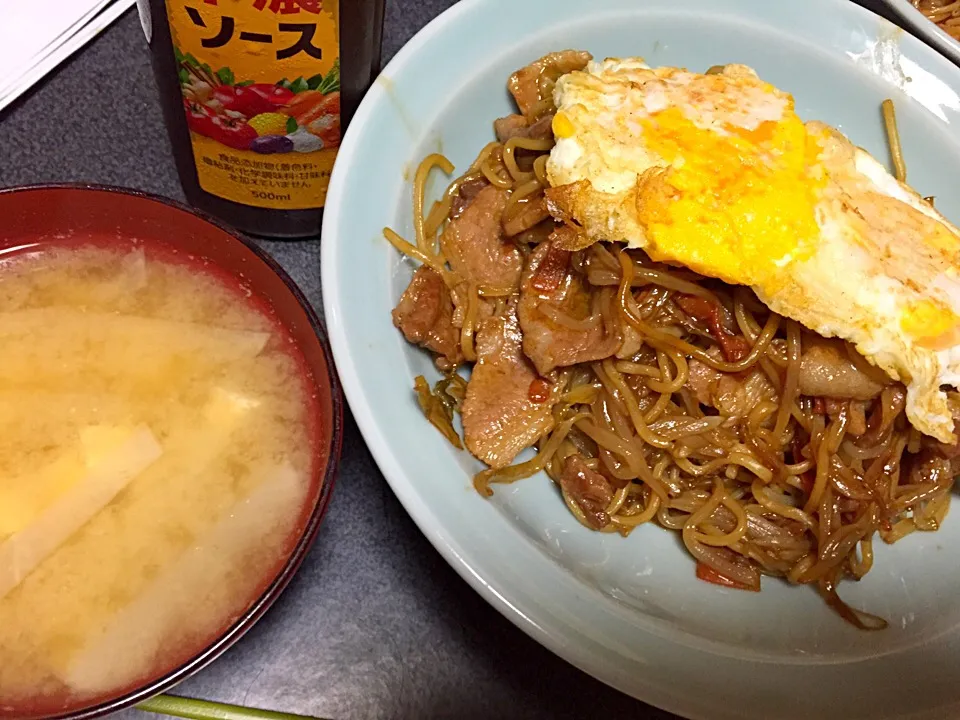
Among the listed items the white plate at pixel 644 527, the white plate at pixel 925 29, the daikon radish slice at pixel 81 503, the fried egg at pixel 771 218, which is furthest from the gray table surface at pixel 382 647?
the white plate at pixel 925 29

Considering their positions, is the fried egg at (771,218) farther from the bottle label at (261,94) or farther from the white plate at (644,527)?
the bottle label at (261,94)

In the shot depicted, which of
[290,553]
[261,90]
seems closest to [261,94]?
[261,90]

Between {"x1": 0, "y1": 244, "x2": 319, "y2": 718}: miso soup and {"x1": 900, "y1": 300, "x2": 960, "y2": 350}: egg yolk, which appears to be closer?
{"x1": 0, "y1": 244, "x2": 319, "y2": 718}: miso soup

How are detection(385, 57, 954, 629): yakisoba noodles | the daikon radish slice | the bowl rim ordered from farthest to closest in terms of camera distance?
detection(385, 57, 954, 629): yakisoba noodles < the daikon radish slice < the bowl rim

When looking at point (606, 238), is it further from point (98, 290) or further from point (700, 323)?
point (98, 290)

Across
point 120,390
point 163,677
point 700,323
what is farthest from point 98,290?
point 700,323

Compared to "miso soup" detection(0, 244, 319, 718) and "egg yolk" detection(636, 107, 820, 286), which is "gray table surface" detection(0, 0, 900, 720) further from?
"egg yolk" detection(636, 107, 820, 286)

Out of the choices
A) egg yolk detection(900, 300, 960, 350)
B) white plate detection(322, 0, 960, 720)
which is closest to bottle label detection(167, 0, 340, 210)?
white plate detection(322, 0, 960, 720)
